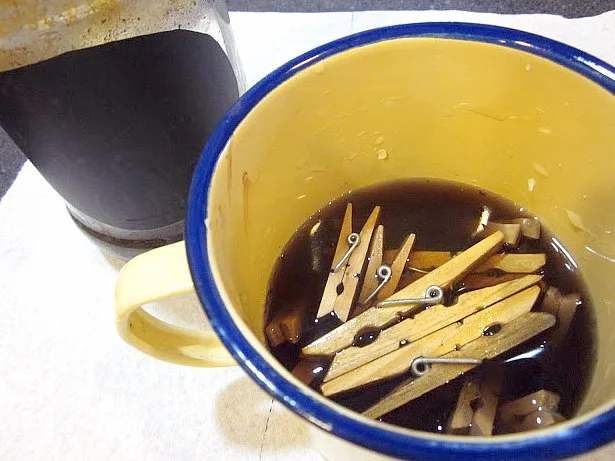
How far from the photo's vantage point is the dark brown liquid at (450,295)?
0.33 metres

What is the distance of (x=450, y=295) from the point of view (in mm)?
364

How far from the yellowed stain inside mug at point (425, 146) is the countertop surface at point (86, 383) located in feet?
0.26

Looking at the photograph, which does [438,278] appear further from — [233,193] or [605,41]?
[605,41]

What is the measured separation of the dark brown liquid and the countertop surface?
47mm

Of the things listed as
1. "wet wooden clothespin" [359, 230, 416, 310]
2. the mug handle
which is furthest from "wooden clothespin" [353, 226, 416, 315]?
the mug handle

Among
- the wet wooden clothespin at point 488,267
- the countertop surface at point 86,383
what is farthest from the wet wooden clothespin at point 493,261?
the countertop surface at point 86,383

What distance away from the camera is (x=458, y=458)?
0.66 feet

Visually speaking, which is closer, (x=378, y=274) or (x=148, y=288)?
(x=148, y=288)

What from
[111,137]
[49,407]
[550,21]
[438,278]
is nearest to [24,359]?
[49,407]

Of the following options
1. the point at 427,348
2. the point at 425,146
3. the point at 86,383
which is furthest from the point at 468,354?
the point at 86,383

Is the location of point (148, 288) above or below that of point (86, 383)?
above

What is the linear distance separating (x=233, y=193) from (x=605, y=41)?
0.41 metres

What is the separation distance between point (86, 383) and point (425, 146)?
27cm

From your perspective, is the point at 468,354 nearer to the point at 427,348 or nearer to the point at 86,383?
the point at 427,348
